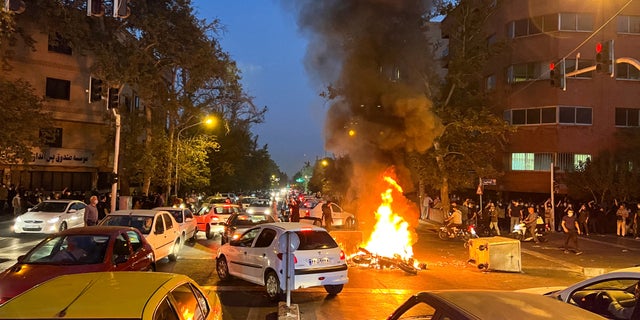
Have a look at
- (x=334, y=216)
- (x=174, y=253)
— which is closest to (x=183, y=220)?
(x=174, y=253)

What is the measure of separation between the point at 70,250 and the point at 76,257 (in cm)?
18

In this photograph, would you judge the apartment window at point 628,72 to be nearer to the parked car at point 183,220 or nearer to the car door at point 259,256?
the parked car at point 183,220

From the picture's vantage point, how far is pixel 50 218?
18.2 metres

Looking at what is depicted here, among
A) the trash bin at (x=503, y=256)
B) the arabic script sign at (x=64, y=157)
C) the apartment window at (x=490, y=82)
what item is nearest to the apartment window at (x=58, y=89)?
the arabic script sign at (x=64, y=157)

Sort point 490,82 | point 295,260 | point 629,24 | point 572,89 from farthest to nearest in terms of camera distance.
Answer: point 490,82
point 572,89
point 629,24
point 295,260

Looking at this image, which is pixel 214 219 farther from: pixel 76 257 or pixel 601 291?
pixel 601 291

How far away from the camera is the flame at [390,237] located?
14351 millimetres

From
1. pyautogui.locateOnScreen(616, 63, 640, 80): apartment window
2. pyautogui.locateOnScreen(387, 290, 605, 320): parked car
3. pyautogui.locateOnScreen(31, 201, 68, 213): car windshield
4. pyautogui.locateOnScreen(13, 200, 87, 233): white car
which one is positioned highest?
pyautogui.locateOnScreen(616, 63, 640, 80): apartment window

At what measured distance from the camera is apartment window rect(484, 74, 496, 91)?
36.8 metres

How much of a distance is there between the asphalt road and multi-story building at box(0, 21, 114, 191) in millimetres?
14041

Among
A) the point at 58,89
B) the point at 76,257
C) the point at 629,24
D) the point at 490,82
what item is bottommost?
the point at 76,257

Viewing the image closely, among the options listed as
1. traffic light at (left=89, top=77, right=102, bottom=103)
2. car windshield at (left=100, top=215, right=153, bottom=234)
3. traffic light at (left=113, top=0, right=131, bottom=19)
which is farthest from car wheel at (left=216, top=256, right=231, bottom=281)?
traffic light at (left=89, top=77, right=102, bottom=103)

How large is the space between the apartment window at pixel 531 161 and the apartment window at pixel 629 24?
29.7ft

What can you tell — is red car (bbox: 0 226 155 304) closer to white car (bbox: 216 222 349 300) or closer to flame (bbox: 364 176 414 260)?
white car (bbox: 216 222 349 300)
